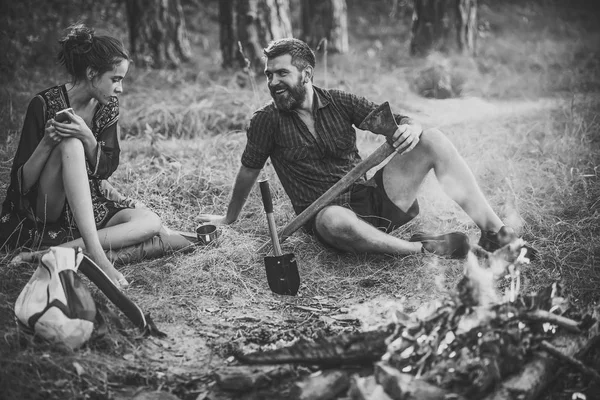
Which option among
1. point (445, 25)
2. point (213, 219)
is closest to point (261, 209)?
point (213, 219)

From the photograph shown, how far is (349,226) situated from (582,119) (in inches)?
117

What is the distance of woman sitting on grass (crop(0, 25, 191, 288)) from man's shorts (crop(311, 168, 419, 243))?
114 cm

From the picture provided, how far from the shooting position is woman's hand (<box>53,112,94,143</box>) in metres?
2.85

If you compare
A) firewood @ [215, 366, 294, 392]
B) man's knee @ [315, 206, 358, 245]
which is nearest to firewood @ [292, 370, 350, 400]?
firewood @ [215, 366, 294, 392]

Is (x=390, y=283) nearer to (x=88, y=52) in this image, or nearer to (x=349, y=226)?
(x=349, y=226)

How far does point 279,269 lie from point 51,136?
1.34 meters

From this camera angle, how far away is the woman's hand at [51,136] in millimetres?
2848

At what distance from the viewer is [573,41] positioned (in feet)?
28.7

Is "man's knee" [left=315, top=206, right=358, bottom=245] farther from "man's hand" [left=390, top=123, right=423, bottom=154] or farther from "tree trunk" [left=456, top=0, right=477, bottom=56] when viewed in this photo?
"tree trunk" [left=456, top=0, right=477, bottom=56]

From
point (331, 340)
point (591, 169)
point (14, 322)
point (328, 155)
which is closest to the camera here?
point (331, 340)

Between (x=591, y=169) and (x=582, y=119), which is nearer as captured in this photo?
(x=591, y=169)

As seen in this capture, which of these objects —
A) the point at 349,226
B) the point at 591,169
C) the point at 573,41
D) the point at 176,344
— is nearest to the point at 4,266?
the point at 176,344

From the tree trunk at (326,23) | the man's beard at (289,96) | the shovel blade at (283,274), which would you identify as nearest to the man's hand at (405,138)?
the man's beard at (289,96)

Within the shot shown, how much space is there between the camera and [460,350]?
83.0 inches
